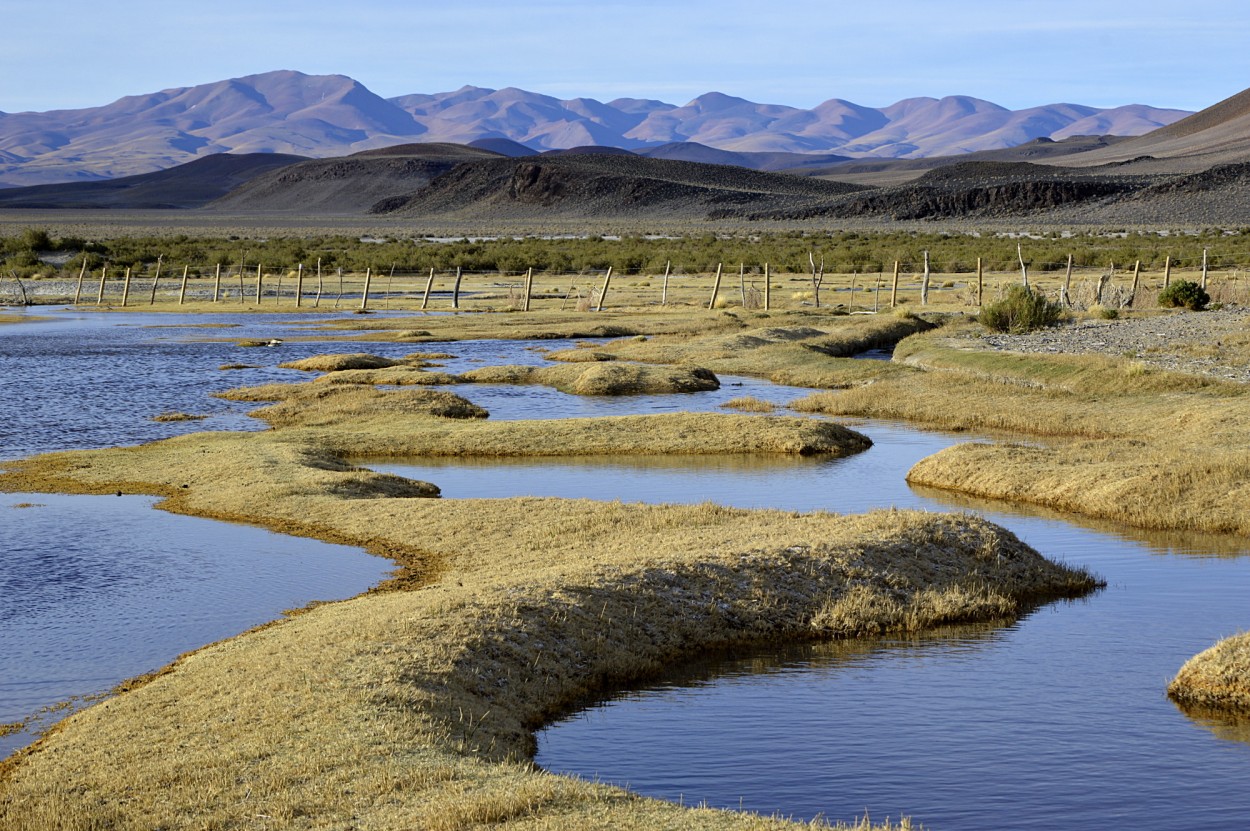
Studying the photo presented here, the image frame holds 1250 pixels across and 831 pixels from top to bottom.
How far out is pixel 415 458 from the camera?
83.8 ft

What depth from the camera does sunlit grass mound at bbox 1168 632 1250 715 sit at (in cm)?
1181

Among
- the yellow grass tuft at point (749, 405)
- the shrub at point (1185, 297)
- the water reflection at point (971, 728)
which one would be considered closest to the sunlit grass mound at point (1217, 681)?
the water reflection at point (971, 728)

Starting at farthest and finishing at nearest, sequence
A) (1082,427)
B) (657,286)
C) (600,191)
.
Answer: (600,191)
(657,286)
(1082,427)

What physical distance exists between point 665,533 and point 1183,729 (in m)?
6.75

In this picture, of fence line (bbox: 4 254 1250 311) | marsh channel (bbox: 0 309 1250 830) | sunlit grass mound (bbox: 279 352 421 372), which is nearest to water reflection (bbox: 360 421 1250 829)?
marsh channel (bbox: 0 309 1250 830)

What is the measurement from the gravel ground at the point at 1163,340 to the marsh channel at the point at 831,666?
31.6ft

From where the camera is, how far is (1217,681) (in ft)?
39.0

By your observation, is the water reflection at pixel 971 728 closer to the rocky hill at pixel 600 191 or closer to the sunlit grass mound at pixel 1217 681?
the sunlit grass mound at pixel 1217 681

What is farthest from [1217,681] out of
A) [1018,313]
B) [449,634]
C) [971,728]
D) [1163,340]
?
[1018,313]

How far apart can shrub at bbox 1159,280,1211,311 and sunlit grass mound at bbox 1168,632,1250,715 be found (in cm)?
3357

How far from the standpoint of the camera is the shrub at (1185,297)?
4328cm

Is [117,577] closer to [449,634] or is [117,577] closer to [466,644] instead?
[449,634]

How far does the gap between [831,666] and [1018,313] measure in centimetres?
2864

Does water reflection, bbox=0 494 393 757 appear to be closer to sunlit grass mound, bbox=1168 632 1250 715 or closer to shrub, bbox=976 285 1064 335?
sunlit grass mound, bbox=1168 632 1250 715
